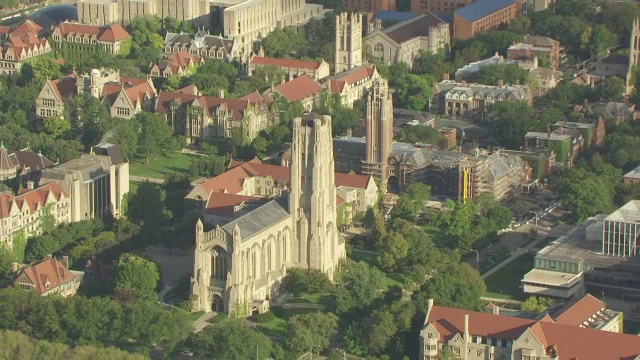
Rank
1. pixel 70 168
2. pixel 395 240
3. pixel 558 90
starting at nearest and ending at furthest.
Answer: pixel 395 240
pixel 70 168
pixel 558 90

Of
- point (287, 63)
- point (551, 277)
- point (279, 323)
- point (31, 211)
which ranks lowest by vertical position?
A: point (279, 323)

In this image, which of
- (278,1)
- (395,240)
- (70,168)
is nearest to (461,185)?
(395,240)

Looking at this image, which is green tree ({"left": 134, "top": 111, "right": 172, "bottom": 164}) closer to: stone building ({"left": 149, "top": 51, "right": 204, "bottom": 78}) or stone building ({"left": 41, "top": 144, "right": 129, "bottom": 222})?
stone building ({"left": 41, "top": 144, "right": 129, "bottom": 222})

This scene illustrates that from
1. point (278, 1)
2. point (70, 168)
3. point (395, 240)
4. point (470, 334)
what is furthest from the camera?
point (278, 1)

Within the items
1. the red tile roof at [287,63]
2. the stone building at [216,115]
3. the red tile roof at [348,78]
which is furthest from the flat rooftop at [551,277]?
the red tile roof at [287,63]

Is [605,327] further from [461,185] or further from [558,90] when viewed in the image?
[558,90]

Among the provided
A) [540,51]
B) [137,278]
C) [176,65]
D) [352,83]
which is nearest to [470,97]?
[352,83]

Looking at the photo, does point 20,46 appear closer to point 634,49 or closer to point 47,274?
point 634,49
